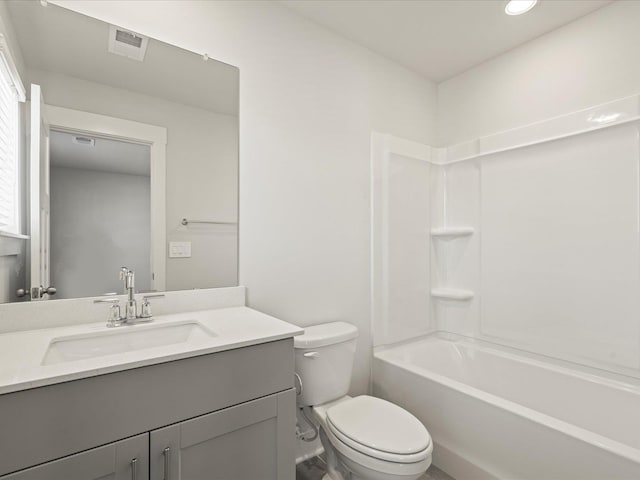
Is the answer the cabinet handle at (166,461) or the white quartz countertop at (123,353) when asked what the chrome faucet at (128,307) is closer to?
the white quartz countertop at (123,353)

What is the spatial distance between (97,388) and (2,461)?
21cm

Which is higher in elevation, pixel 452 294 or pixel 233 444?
pixel 452 294

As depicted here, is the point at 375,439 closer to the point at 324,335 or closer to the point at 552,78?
the point at 324,335

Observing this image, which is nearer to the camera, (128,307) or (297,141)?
(128,307)

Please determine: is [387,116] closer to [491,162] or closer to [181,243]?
[491,162]

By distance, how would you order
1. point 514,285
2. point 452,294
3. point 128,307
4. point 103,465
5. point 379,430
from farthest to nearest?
point 452,294 < point 514,285 < point 379,430 < point 128,307 < point 103,465

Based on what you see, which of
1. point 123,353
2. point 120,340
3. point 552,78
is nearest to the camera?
point 123,353

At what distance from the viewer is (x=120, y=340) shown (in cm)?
120

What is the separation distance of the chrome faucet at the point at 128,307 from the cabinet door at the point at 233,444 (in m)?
0.52

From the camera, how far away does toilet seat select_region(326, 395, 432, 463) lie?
4.23 ft

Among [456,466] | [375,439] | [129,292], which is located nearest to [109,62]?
[129,292]

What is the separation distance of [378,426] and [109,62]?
1927mm

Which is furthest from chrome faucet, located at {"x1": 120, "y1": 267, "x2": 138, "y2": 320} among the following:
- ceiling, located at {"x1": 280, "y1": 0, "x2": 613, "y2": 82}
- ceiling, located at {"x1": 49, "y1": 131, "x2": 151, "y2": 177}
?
ceiling, located at {"x1": 280, "y1": 0, "x2": 613, "y2": 82}

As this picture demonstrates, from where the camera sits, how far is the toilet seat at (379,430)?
4.23 feet
